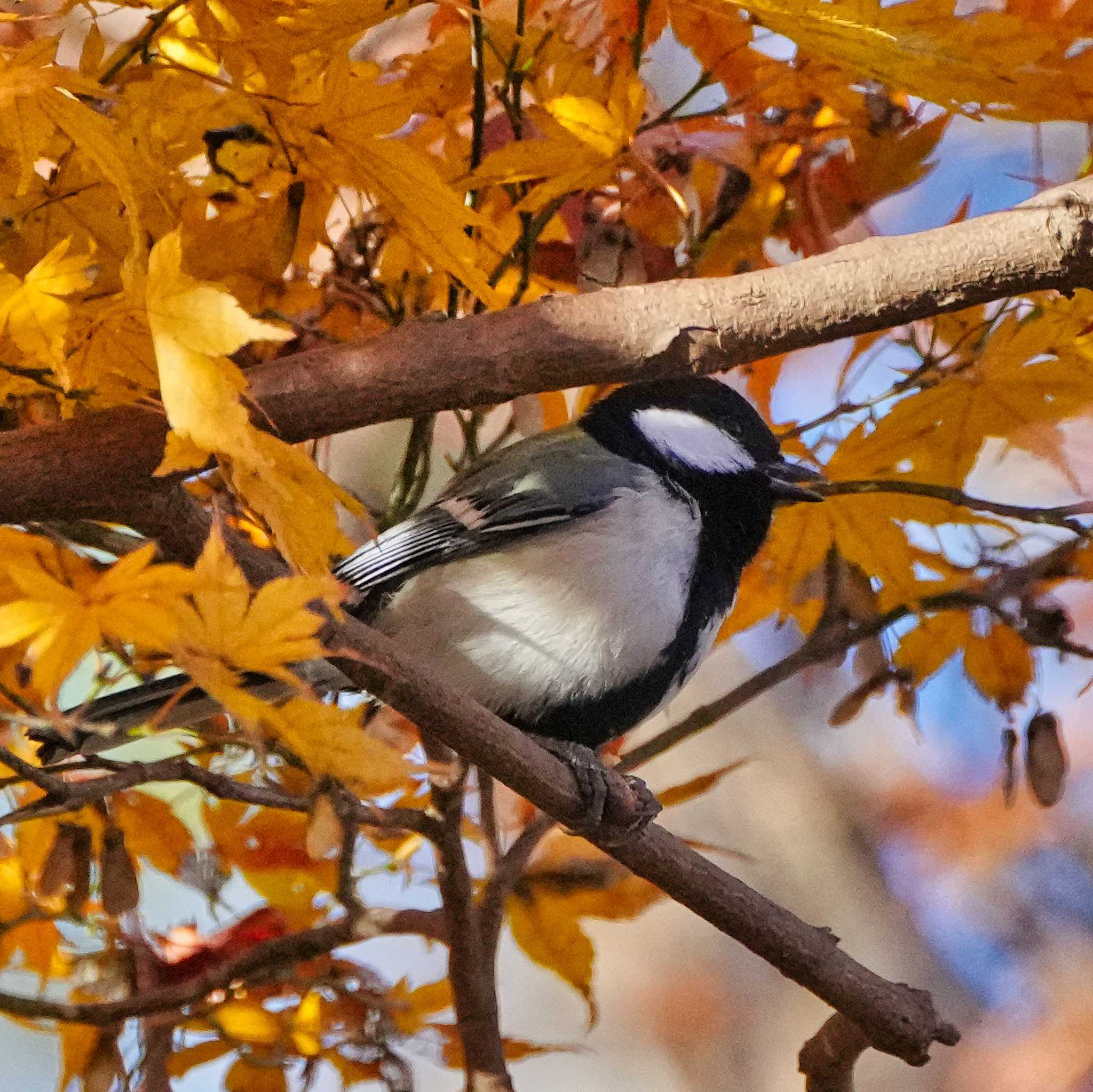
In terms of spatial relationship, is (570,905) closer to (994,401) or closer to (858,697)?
(858,697)

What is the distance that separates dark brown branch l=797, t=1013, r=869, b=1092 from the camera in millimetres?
817

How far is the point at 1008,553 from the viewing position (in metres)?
0.85

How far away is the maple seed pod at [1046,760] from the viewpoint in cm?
80

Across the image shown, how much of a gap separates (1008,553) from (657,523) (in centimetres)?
25

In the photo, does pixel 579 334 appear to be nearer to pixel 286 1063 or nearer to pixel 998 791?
pixel 286 1063

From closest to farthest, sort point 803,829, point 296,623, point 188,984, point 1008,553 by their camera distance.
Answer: point 296,623
point 188,984
point 1008,553
point 803,829

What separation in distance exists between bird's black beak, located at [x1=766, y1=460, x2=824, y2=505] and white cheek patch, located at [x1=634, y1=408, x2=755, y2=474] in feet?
0.18

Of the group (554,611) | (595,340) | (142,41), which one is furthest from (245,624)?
(554,611)

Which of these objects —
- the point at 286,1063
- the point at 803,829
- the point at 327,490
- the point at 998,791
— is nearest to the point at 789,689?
the point at 803,829

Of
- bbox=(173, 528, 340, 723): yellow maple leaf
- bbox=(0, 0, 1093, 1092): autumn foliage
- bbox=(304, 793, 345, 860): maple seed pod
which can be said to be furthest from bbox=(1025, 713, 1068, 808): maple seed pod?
bbox=(173, 528, 340, 723): yellow maple leaf

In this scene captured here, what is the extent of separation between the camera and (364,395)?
1.60ft

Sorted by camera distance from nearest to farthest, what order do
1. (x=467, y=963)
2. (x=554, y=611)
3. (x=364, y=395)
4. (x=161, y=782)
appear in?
Result: (x=364, y=395) < (x=161, y=782) < (x=467, y=963) < (x=554, y=611)

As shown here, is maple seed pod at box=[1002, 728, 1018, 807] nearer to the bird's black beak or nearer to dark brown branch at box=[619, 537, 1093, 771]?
dark brown branch at box=[619, 537, 1093, 771]

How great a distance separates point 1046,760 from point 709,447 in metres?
0.38
